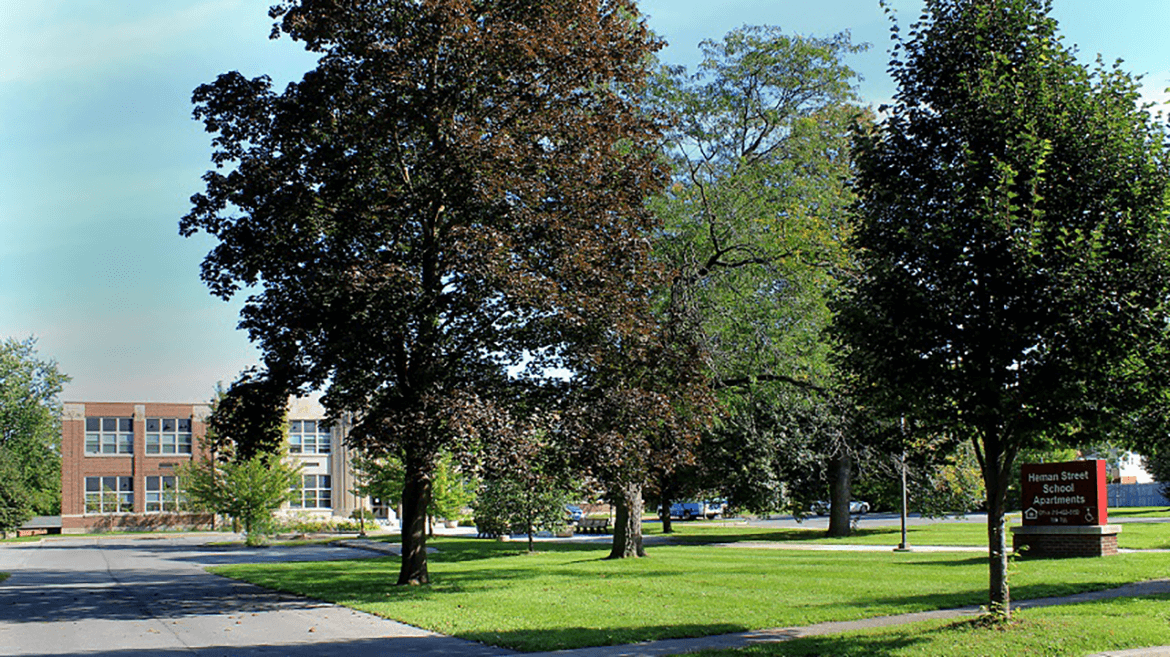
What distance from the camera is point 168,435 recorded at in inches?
2899

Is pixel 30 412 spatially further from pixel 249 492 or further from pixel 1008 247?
pixel 1008 247

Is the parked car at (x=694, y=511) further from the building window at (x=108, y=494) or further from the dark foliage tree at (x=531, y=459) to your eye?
the dark foliage tree at (x=531, y=459)

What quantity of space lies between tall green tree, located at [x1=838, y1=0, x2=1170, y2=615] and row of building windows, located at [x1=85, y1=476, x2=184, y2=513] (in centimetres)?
6783

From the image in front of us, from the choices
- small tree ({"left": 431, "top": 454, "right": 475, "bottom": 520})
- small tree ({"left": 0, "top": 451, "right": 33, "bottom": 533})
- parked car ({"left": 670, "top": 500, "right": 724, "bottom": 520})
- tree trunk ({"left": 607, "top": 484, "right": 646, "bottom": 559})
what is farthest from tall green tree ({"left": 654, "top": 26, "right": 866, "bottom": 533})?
parked car ({"left": 670, "top": 500, "right": 724, "bottom": 520})

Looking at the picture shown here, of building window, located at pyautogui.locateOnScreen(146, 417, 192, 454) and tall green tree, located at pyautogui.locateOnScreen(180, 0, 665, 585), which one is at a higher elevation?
tall green tree, located at pyautogui.locateOnScreen(180, 0, 665, 585)

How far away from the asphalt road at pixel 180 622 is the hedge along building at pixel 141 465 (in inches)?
1677

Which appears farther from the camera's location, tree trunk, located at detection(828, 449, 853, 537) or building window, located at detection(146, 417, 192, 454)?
building window, located at detection(146, 417, 192, 454)

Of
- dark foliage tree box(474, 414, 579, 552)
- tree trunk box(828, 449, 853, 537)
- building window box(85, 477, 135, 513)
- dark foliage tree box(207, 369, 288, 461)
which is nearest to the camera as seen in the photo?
dark foliage tree box(474, 414, 579, 552)

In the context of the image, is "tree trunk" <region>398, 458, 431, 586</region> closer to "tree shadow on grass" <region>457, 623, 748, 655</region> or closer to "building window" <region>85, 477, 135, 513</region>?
"tree shadow on grass" <region>457, 623, 748, 655</region>

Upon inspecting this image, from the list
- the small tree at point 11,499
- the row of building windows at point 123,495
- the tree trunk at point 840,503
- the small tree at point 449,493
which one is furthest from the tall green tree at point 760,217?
the row of building windows at point 123,495

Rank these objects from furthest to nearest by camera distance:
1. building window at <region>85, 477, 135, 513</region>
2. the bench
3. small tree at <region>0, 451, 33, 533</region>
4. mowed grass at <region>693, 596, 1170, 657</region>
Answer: building window at <region>85, 477, 135, 513</region> → small tree at <region>0, 451, 33, 533</region> → the bench → mowed grass at <region>693, 596, 1170, 657</region>

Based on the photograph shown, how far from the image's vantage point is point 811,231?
24656 millimetres

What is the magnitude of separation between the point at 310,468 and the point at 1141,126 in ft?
219

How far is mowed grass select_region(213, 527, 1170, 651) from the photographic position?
14.0 m
